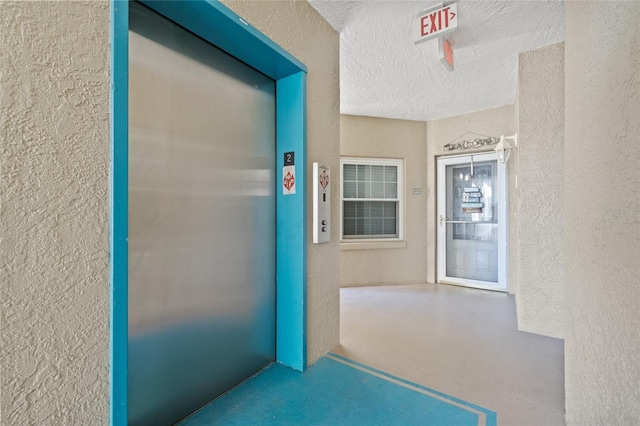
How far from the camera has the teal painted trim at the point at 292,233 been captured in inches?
82.9

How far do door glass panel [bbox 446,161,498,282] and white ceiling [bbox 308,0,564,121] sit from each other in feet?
3.13

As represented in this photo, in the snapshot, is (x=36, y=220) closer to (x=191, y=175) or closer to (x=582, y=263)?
(x=191, y=175)

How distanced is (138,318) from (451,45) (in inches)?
119

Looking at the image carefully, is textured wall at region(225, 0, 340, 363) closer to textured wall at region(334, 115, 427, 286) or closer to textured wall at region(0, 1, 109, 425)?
textured wall at region(0, 1, 109, 425)

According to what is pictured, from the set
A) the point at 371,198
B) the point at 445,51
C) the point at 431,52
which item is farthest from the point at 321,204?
the point at 371,198

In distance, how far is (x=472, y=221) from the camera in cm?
457

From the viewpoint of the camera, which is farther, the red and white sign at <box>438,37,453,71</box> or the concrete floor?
the red and white sign at <box>438,37,453,71</box>

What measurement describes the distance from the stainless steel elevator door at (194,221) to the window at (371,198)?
2659 millimetres

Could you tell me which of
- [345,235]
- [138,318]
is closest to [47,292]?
[138,318]

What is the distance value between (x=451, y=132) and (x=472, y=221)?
1.36m

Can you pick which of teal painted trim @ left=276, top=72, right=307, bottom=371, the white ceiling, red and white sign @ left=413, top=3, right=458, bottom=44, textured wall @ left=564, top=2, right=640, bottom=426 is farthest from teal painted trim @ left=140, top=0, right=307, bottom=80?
textured wall @ left=564, top=2, right=640, bottom=426

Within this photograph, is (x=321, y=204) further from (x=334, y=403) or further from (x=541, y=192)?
(x=541, y=192)

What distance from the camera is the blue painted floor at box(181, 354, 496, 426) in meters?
1.64

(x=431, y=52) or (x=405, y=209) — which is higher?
(x=431, y=52)
